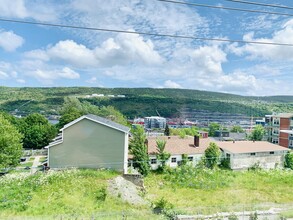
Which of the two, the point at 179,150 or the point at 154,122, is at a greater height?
the point at 154,122

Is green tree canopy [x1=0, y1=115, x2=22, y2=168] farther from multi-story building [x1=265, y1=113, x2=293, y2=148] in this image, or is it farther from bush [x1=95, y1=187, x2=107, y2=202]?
multi-story building [x1=265, y1=113, x2=293, y2=148]

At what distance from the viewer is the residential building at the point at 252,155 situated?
25.7 m

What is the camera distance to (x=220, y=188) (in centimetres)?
1939

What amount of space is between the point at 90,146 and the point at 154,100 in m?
69.1

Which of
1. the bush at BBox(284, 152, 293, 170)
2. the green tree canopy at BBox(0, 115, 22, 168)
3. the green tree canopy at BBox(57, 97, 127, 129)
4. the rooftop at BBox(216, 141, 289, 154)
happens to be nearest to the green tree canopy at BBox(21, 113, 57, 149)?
the green tree canopy at BBox(57, 97, 127, 129)

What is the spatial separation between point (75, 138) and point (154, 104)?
A: 222 ft

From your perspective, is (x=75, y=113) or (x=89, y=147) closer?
(x=89, y=147)

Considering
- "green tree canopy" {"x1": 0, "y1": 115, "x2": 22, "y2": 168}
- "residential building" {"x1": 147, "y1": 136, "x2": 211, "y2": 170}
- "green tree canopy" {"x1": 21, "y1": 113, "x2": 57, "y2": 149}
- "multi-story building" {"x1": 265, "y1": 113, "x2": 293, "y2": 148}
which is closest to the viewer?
"green tree canopy" {"x1": 0, "y1": 115, "x2": 22, "y2": 168}

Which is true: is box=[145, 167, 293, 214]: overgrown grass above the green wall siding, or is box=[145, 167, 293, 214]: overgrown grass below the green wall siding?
below

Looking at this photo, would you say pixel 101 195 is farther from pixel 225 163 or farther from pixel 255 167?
pixel 255 167

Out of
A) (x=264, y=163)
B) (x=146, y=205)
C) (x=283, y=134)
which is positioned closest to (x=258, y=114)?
(x=283, y=134)

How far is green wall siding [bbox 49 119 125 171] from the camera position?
19391mm

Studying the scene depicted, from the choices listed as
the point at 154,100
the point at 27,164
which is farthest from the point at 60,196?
the point at 154,100

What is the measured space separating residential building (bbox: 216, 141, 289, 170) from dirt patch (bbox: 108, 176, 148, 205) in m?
12.2
